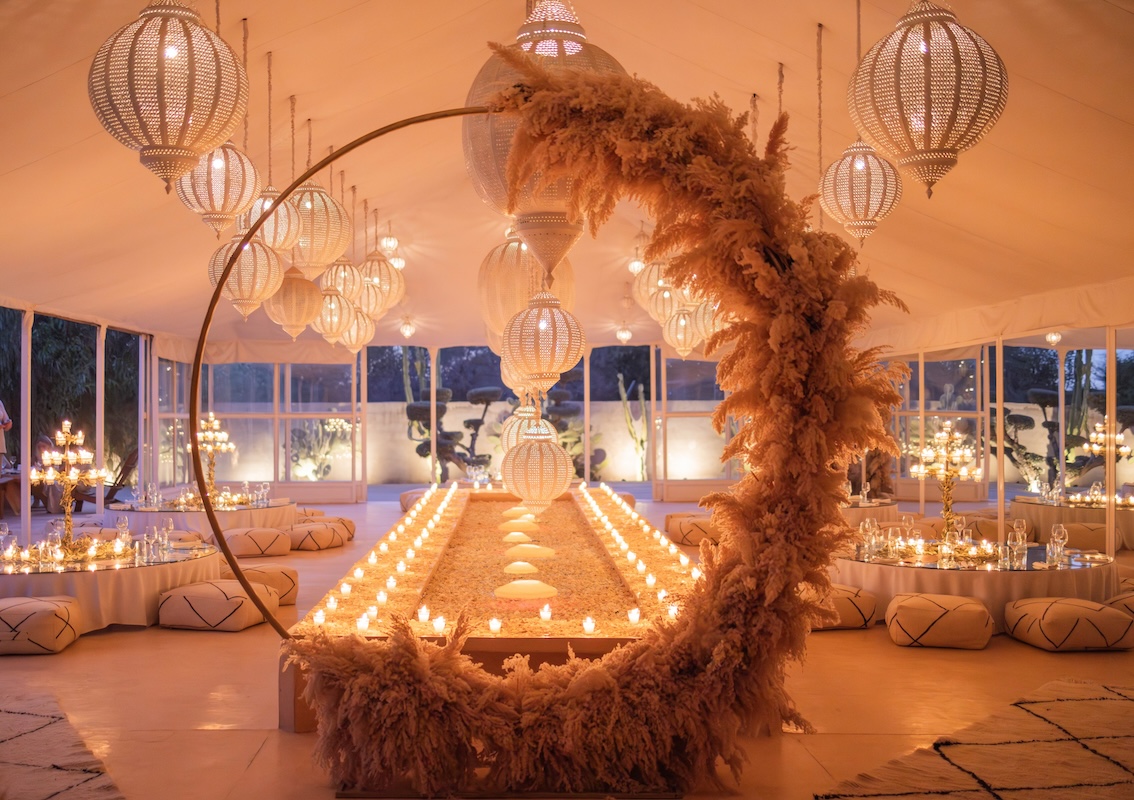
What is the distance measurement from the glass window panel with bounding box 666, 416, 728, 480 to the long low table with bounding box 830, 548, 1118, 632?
9.42 meters

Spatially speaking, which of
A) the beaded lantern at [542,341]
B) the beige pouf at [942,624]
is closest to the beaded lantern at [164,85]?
the beaded lantern at [542,341]

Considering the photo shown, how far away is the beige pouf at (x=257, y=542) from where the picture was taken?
9.69 m

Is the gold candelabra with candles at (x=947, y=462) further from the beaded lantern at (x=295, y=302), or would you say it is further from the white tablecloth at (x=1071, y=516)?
the beaded lantern at (x=295, y=302)

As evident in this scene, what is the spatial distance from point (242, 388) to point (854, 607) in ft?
40.0

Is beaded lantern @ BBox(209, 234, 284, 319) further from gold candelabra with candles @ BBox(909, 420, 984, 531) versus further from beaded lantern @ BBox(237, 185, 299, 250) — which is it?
gold candelabra with candles @ BBox(909, 420, 984, 531)

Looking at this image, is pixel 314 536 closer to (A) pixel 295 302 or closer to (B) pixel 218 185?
(A) pixel 295 302

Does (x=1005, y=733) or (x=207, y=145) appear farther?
(x=1005, y=733)

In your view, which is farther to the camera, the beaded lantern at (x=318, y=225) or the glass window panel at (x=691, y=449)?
the glass window panel at (x=691, y=449)

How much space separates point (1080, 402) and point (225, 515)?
1079 centimetres

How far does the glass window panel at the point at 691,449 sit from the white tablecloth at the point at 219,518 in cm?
725

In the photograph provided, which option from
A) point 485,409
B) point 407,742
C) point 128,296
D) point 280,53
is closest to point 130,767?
point 407,742

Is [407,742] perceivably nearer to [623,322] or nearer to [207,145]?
[207,145]

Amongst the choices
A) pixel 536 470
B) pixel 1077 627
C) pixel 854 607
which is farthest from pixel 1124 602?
pixel 536 470

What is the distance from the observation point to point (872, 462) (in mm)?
14828
